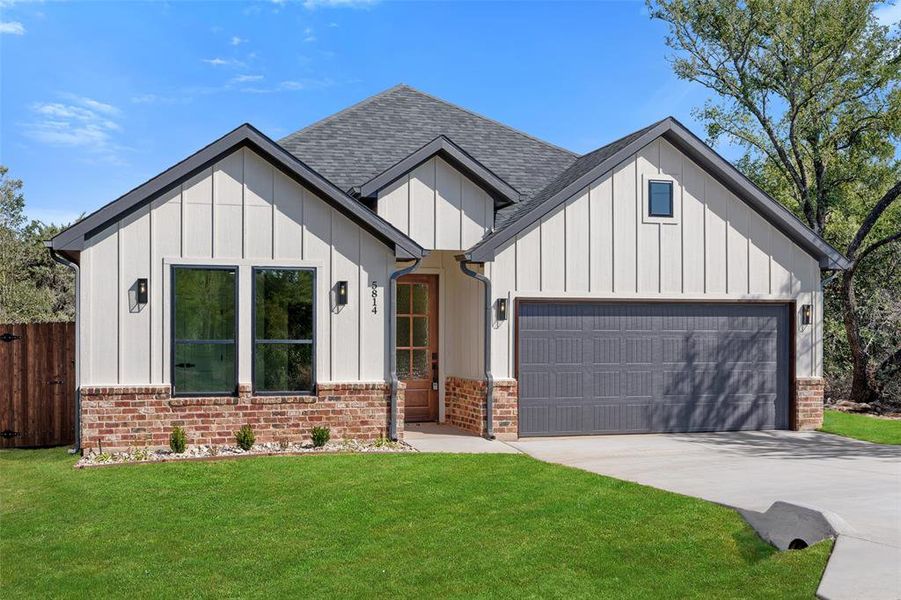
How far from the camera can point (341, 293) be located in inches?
480

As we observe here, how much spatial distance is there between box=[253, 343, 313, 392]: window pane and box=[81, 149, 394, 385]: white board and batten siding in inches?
5.9

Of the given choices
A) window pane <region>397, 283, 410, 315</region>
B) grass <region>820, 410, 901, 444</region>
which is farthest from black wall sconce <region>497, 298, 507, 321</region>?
grass <region>820, 410, 901, 444</region>

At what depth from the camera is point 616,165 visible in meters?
13.6

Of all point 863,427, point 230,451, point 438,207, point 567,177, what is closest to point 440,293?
point 438,207

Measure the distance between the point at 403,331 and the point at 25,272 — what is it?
1805 cm

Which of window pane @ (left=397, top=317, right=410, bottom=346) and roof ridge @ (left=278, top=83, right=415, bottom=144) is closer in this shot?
window pane @ (left=397, top=317, right=410, bottom=346)

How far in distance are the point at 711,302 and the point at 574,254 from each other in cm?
263

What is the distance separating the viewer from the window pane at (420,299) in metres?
14.5

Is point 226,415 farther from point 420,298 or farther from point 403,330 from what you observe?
point 420,298

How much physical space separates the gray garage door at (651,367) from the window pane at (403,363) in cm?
219

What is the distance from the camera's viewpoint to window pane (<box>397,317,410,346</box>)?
14391mm

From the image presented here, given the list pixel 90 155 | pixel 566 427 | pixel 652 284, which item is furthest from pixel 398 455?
pixel 90 155

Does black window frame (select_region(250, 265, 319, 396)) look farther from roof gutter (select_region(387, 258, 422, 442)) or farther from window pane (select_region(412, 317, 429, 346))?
window pane (select_region(412, 317, 429, 346))

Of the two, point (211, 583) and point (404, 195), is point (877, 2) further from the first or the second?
point (211, 583)
